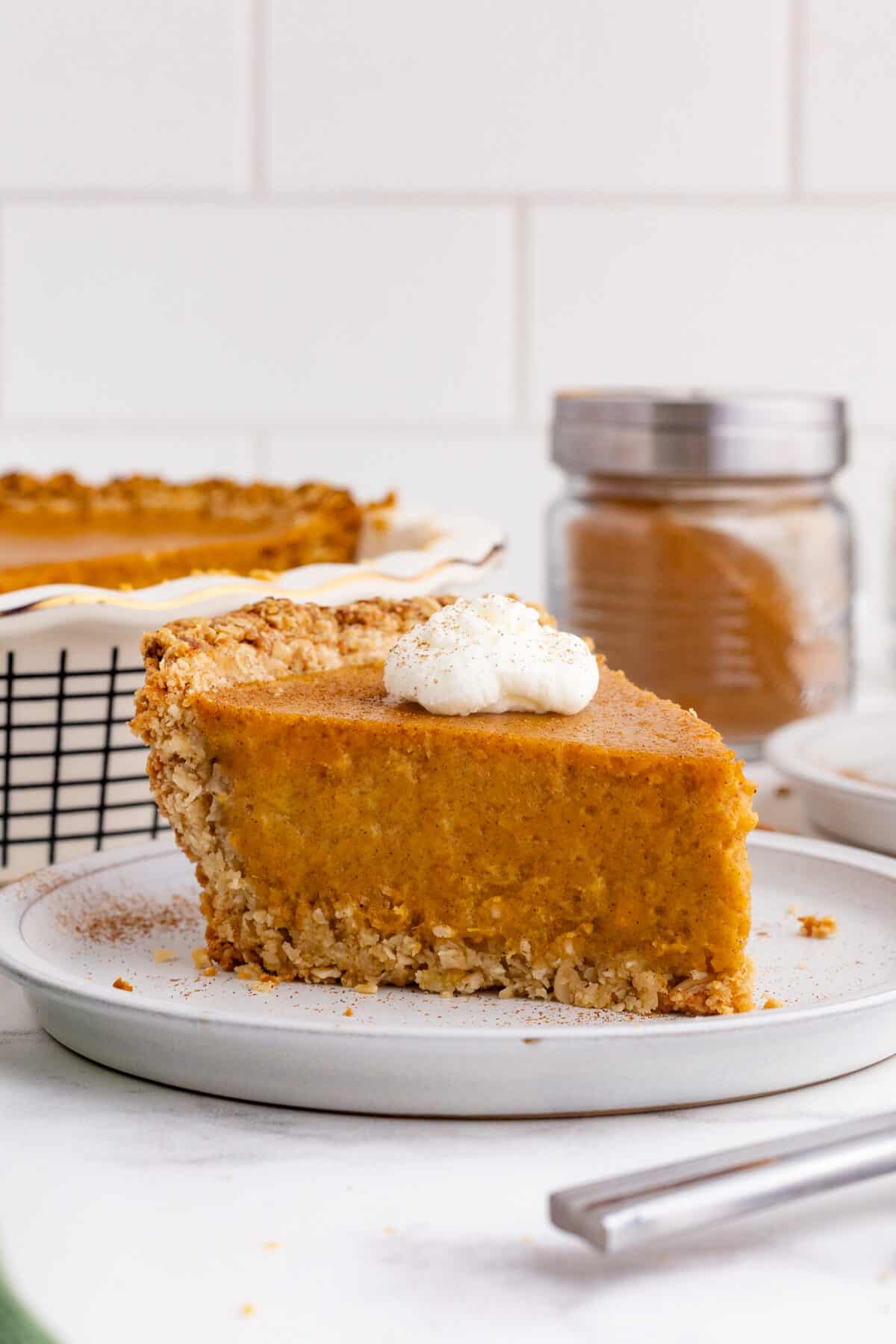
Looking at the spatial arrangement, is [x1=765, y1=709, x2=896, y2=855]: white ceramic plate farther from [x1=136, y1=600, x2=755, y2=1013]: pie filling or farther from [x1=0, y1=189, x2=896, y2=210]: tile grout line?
[x1=0, y1=189, x2=896, y2=210]: tile grout line

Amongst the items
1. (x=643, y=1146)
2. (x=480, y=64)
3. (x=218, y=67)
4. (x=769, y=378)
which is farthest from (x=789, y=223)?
(x=643, y=1146)

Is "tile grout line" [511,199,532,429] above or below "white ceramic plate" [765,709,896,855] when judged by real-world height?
above

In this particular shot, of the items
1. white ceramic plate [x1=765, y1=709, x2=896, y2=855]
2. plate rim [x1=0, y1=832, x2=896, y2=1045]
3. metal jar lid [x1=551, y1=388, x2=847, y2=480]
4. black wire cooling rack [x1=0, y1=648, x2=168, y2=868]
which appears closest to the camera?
plate rim [x1=0, y1=832, x2=896, y2=1045]

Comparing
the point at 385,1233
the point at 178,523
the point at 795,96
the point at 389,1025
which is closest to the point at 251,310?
the point at 795,96

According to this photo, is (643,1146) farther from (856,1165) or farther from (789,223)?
(789,223)

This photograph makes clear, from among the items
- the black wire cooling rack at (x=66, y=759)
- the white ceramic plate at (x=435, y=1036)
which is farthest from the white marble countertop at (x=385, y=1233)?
the black wire cooling rack at (x=66, y=759)

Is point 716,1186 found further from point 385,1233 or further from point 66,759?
point 66,759

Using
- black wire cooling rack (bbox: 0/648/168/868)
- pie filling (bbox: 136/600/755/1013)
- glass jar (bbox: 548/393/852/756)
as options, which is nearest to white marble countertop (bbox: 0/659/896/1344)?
pie filling (bbox: 136/600/755/1013)
